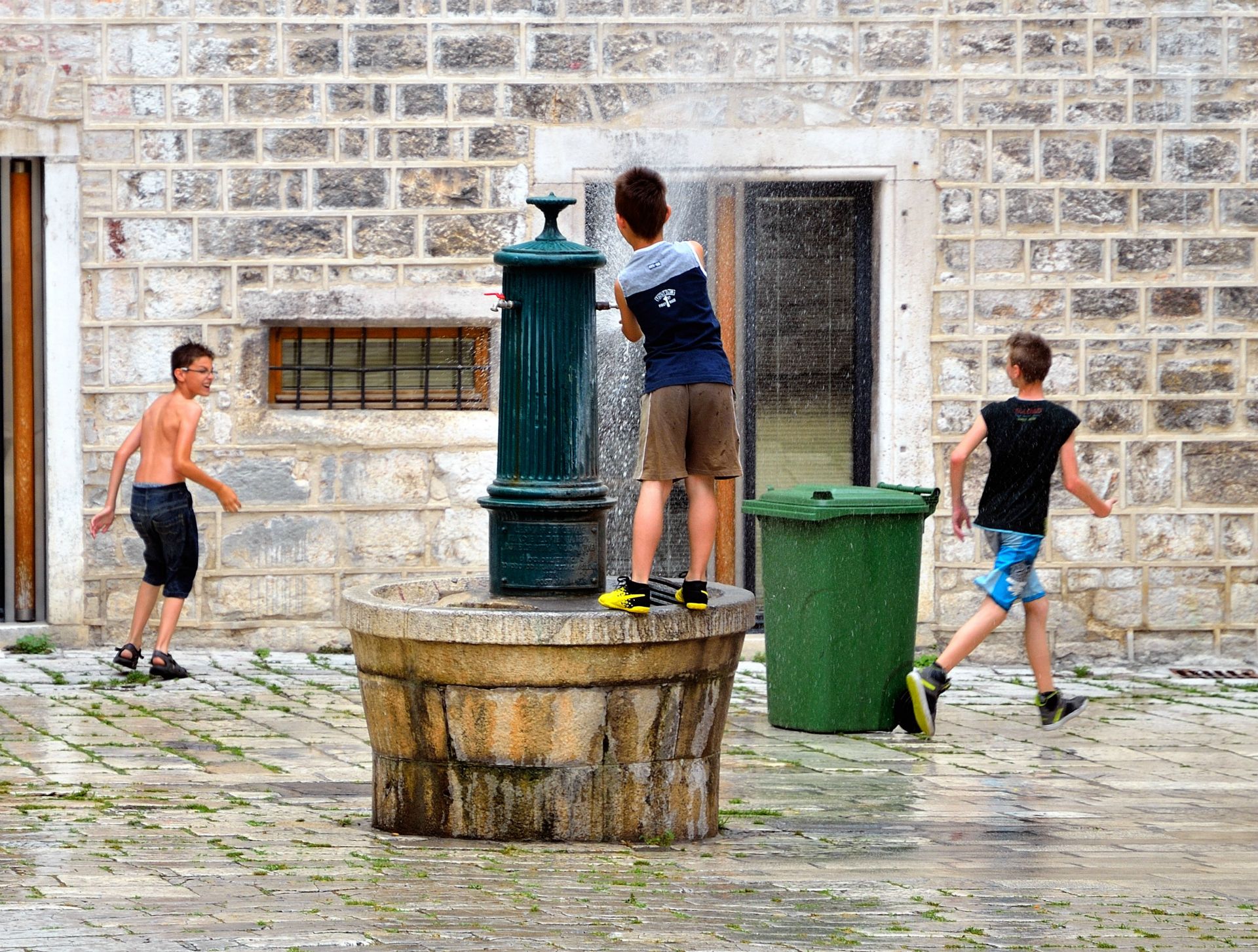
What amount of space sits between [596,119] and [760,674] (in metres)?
2.92

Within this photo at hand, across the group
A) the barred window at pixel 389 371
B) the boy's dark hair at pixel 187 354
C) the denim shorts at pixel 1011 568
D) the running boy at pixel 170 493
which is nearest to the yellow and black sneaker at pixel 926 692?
the denim shorts at pixel 1011 568

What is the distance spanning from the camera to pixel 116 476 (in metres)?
9.55

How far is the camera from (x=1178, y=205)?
10.1 m

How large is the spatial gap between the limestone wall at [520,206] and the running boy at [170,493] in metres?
0.60

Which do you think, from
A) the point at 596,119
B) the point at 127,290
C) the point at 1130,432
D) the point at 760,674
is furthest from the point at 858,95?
the point at 127,290

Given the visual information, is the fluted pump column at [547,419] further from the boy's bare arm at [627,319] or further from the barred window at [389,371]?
the barred window at [389,371]

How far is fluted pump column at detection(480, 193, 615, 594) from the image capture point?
598 cm

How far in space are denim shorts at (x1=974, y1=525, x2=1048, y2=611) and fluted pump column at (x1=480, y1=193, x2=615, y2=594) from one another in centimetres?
268

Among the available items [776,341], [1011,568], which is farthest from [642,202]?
[776,341]

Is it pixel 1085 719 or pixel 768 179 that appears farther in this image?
pixel 768 179

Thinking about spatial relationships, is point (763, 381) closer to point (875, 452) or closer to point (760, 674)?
point (875, 452)

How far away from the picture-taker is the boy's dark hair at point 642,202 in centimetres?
589

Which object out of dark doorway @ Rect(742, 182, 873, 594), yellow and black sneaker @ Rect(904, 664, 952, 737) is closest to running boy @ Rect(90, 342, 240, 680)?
dark doorway @ Rect(742, 182, 873, 594)

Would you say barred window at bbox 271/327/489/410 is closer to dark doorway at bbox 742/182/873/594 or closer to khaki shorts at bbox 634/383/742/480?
dark doorway at bbox 742/182/873/594
